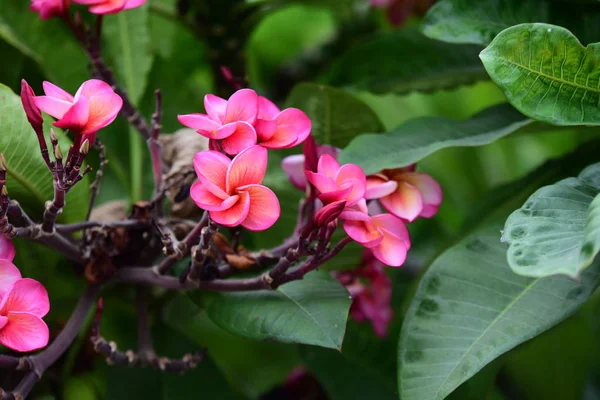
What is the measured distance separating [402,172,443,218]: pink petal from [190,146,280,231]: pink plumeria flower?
197 millimetres

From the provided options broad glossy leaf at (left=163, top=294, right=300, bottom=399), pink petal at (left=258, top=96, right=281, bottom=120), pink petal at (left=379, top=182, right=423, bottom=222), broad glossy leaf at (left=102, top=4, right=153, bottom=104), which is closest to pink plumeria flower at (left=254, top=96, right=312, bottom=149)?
pink petal at (left=258, top=96, right=281, bottom=120)

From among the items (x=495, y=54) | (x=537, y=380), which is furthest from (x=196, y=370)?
(x=537, y=380)

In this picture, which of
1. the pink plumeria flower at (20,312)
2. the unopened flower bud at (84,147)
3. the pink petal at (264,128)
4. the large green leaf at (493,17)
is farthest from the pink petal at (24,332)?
the large green leaf at (493,17)

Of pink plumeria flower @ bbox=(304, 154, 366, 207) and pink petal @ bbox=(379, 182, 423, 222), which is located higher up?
pink plumeria flower @ bbox=(304, 154, 366, 207)

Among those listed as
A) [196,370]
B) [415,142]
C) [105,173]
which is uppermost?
[415,142]

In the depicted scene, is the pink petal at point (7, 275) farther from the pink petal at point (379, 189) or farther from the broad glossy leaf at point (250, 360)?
the broad glossy leaf at point (250, 360)

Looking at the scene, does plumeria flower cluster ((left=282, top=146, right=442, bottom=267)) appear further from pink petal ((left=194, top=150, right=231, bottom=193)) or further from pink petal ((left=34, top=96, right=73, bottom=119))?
pink petal ((left=34, top=96, right=73, bottom=119))

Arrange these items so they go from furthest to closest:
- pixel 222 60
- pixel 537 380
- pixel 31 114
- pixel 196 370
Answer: pixel 537 380 < pixel 222 60 < pixel 196 370 < pixel 31 114

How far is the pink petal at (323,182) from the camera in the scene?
0.55 metres

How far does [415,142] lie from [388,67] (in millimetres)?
299

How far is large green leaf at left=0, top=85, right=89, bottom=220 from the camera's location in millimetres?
592

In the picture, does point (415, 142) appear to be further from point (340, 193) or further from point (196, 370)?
point (196, 370)

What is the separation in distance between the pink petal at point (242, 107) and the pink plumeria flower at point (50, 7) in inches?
10.4

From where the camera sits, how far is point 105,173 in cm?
95
